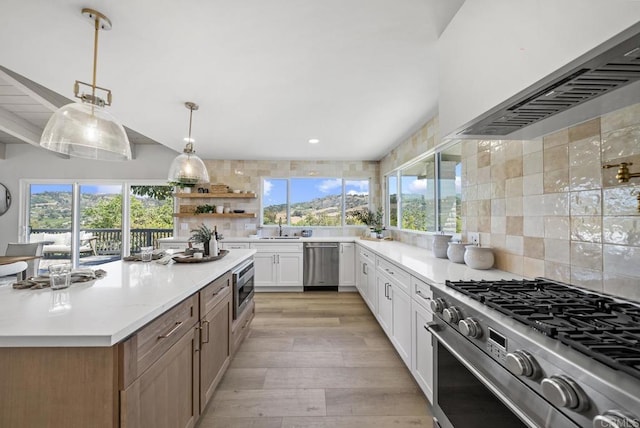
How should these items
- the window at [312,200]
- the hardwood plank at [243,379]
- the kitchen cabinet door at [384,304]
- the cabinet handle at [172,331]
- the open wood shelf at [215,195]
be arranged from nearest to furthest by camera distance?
the cabinet handle at [172,331] < the hardwood plank at [243,379] < the kitchen cabinet door at [384,304] < the open wood shelf at [215,195] < the window at [312,200]

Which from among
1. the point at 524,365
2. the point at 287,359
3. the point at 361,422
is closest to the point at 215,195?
the point at 287,359

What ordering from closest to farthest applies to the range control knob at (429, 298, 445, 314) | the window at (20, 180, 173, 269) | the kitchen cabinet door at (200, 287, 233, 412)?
the range control knob at (429, 298, 445, 314) < the kitchen cabinet door at (200, 287, 233, 412) < the window at (20, 180, 173, 269)

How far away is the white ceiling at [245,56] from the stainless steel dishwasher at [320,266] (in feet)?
7.25

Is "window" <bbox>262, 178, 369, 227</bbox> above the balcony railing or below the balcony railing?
above

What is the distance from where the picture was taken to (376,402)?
6.22 feet

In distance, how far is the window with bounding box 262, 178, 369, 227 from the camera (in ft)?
17.6

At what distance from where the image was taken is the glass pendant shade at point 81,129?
1495 mm

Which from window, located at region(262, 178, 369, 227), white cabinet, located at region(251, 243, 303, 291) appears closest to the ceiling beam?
window, located at region(262, 178, 369, 227)

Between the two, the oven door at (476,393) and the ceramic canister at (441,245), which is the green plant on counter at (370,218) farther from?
the oven door at (476,393)

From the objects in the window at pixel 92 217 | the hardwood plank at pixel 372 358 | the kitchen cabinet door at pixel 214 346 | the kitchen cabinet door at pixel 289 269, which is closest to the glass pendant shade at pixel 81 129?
the kitchen cabinet door at pixel 214 346

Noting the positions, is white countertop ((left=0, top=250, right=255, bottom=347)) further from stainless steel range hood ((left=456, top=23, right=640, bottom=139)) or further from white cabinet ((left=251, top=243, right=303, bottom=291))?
white cabinet ((left=251, top=243, right=303, bottom=291))

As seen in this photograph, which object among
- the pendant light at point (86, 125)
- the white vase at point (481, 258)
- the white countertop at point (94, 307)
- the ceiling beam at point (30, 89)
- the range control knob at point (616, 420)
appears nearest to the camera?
the range control knob at point (616, 420)

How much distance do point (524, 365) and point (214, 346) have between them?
1.77 meters

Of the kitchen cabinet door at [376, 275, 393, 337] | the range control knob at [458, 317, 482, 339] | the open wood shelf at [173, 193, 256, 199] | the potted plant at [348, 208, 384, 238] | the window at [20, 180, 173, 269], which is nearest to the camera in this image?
the range control knob at [458, 317, 482, 339]
